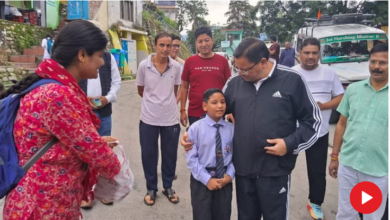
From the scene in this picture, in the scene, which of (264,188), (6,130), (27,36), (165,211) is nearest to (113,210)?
(165,211)

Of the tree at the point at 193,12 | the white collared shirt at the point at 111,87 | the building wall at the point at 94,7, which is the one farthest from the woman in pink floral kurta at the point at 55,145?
the tree at the point at 193,12

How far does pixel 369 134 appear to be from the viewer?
2.17 metres

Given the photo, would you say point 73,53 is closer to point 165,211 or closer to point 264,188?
point 264,188

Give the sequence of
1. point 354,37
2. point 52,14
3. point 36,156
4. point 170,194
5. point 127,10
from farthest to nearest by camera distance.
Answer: point 127,10
point 52,14
point 354,37
point 170,194
point 36,156

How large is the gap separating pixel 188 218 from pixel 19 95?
218 centimetres

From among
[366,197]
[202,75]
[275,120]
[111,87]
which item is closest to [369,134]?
[366,197]

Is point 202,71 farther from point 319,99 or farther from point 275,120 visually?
point 275,120

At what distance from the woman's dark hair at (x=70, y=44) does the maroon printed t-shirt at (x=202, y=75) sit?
80.4 inches

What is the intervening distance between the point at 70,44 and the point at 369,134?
2.04 m

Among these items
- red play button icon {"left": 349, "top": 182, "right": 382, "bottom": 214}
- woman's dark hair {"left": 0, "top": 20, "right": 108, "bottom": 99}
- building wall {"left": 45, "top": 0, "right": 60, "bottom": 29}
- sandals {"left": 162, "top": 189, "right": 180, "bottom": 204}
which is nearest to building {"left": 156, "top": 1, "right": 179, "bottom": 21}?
building wall {"left": 45, "top": 0, "right": 60, "bottom": 29}

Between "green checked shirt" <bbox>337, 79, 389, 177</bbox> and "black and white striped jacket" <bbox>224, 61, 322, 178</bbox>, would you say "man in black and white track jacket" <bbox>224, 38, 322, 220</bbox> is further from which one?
"green checked shirt" <bbox>337, 79, 389, 177</bbox>

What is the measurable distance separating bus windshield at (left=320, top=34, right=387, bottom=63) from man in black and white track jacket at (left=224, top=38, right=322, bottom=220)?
6091 millimetres

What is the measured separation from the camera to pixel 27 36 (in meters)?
11.9

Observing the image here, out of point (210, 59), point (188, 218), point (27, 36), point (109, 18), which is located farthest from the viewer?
point (109, 18)
